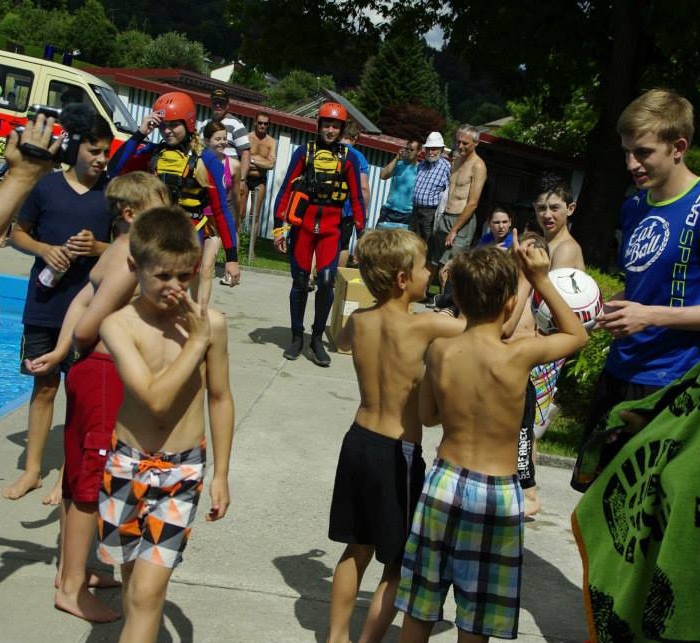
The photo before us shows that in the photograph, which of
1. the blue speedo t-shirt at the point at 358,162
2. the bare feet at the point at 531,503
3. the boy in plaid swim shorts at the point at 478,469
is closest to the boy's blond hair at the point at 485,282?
the boy in plaid swim shorts at the point at 478,469

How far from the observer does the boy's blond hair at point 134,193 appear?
169 inches

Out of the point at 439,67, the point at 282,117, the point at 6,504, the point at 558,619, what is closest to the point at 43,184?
the point at 6,504

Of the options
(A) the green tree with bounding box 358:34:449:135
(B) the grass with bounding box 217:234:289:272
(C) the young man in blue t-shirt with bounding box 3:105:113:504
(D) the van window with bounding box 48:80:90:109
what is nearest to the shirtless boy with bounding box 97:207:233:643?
(C) the young man in blue t-shirt with bounding box 3:105:113:504

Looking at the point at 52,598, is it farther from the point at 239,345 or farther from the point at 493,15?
the point at 493,15

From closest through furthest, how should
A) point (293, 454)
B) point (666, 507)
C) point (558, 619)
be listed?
point (666, 507), point (558, 619), point (293, 454)

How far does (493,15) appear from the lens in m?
20.0

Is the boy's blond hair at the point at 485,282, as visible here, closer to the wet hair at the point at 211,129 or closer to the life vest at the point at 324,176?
the life vest at the point at 324,176

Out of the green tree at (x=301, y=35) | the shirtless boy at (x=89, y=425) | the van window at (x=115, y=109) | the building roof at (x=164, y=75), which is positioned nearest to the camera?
the shirtless boy at (x=89, y=425)

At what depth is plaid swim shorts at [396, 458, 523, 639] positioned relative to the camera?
135 inches

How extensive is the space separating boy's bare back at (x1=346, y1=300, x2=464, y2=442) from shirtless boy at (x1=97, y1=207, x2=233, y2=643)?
617mm

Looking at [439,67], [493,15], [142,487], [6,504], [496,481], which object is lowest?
[6,504]

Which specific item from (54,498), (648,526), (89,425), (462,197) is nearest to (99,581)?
(89,425)

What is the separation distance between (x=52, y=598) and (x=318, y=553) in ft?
4.34

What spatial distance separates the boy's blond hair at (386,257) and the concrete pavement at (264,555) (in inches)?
56.8
